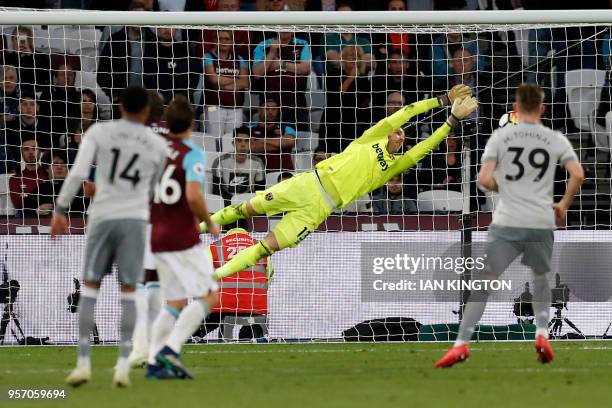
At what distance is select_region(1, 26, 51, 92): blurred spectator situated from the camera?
15.3m

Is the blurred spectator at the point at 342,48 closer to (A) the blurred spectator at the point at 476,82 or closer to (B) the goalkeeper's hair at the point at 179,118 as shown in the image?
(A) the blurred spectator at the point at 476,82

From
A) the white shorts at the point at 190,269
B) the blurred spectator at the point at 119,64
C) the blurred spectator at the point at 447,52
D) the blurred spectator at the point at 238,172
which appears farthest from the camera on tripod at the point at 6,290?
the blurred spectator at the point at 447,52

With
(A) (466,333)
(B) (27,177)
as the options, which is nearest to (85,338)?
(A) (466,333)

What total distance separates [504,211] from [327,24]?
13.8 feet

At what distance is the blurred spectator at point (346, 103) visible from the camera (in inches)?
628

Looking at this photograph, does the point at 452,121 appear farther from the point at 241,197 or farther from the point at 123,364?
the point at 123,364

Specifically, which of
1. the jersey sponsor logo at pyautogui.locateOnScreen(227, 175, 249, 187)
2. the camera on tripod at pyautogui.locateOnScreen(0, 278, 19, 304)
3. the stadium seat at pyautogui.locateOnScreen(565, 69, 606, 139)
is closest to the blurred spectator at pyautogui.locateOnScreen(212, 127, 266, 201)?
the jersey sponsor logo at pyautogui.locateOnScreen(227, 175, 249, 187)

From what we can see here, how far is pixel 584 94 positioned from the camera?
16.6 m

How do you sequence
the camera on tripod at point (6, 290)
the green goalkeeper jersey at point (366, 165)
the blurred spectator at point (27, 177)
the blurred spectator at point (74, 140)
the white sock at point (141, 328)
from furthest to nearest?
1. the blurred spectator at point (74, 140)
2. the blurred spectator at point (27, 177)
3. the camera on tripod at point (6, 290)
4. the green goalkeeper jersey at point (366, 165)
5. the white sock at point (141, 328)

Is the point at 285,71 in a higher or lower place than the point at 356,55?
lower

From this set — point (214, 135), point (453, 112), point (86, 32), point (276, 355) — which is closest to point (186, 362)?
point (276, 355)

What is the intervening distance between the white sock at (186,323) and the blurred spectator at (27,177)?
6.26 meters

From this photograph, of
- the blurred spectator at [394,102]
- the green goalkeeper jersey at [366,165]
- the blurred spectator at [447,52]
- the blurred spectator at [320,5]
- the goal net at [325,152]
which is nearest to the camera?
the green goalkeeper jersey at [366,165]

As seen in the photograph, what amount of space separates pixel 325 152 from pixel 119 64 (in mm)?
2863
